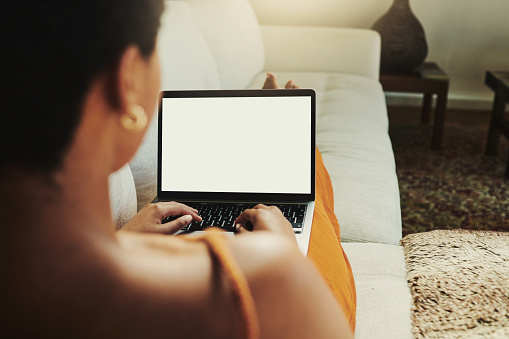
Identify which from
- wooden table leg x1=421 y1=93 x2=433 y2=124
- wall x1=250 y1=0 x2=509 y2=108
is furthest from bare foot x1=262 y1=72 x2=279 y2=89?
wall x1=250 y1=0 x2=509 y2=108

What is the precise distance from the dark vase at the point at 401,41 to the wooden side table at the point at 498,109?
416 millimetres

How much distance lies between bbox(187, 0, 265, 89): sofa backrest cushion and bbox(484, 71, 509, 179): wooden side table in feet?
3.87

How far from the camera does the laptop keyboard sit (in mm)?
946

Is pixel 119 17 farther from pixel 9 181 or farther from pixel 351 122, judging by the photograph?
pixel 351 122

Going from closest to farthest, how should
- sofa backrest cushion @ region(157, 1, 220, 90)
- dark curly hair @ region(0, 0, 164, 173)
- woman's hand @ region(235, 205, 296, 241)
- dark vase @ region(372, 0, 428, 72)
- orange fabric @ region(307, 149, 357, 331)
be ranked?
1. dark curly hair @ region(0, 0, 164, 173)
2. woman's hand @ region(235, 205, 296, 241)
3. orange fabric @ region(307, 149, 357, 331)
4. sofa backrest cushion @ region(157, 1, 220, 90)
5. dark vase @ region(372, 0, 428, 72)

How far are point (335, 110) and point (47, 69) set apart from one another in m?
1.87

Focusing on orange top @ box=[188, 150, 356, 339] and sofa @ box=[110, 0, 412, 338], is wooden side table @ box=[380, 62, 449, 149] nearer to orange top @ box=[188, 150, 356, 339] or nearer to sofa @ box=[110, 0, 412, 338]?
sofa @ box=[110, 0, 412, 338]

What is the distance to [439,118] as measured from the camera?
2838mm

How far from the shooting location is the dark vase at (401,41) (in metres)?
2.96

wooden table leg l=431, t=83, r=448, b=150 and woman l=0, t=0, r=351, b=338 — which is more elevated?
woman l=0, t=0, r=351, b=338

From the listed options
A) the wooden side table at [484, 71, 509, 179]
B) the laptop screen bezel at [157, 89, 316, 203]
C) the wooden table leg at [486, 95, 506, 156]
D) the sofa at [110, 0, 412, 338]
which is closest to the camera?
the sofa at [110, 0, 412, 338]

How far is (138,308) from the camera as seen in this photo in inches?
13.0

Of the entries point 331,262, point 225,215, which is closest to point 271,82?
point 225,215

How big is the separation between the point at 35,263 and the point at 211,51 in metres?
1.84
